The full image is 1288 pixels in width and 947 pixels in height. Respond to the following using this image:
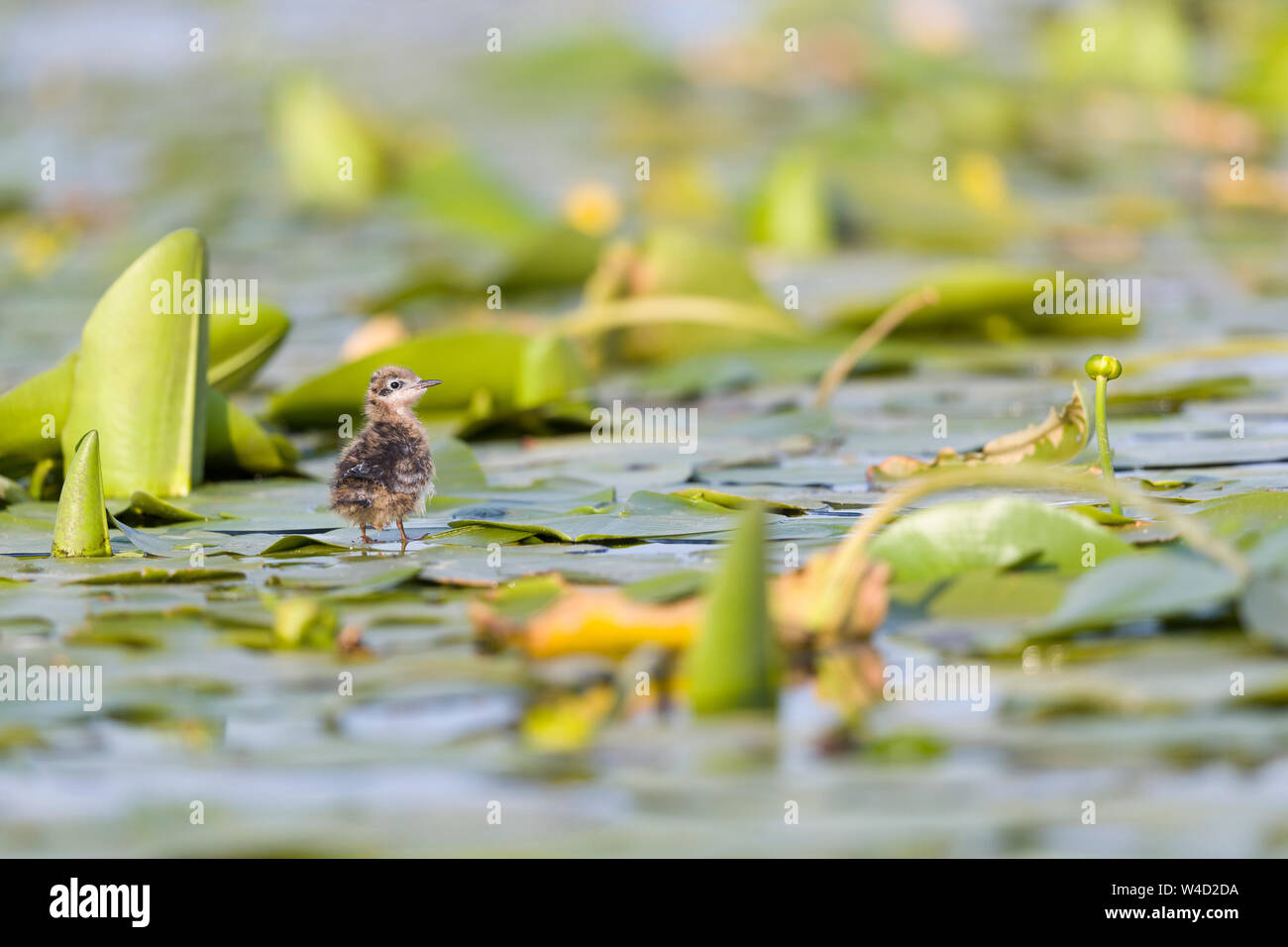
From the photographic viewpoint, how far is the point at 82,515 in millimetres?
2691

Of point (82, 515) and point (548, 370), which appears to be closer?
point (82, 515)

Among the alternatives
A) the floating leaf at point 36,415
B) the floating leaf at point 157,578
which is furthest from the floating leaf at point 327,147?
the floating leaf at point 157,578

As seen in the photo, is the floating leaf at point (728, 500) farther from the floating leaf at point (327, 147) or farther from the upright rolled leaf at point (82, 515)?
the floating leaf at point (327, 147)

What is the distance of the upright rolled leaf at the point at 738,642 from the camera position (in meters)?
1.73

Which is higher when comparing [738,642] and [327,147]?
[327,147]

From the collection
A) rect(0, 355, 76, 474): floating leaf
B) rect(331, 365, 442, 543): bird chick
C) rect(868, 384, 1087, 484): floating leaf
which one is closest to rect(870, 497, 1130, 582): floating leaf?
rect(868, 384, 1087, 484): floating leaf

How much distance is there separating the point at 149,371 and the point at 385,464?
0.66 metres

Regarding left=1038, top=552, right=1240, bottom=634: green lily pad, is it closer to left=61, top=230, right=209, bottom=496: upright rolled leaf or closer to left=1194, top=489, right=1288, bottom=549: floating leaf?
left=1194, top=489, right=1288, bottom=549: floating leaf

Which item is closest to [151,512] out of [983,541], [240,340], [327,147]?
[240,340]

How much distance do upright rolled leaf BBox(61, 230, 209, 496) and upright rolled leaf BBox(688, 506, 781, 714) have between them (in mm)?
1774

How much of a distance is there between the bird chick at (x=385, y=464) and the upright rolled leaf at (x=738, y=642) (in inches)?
44.2

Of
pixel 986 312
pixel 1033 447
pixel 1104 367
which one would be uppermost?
pixel 986 312

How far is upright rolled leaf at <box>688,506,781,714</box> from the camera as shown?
1.73 m

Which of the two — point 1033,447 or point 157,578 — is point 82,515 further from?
point 1033,447
